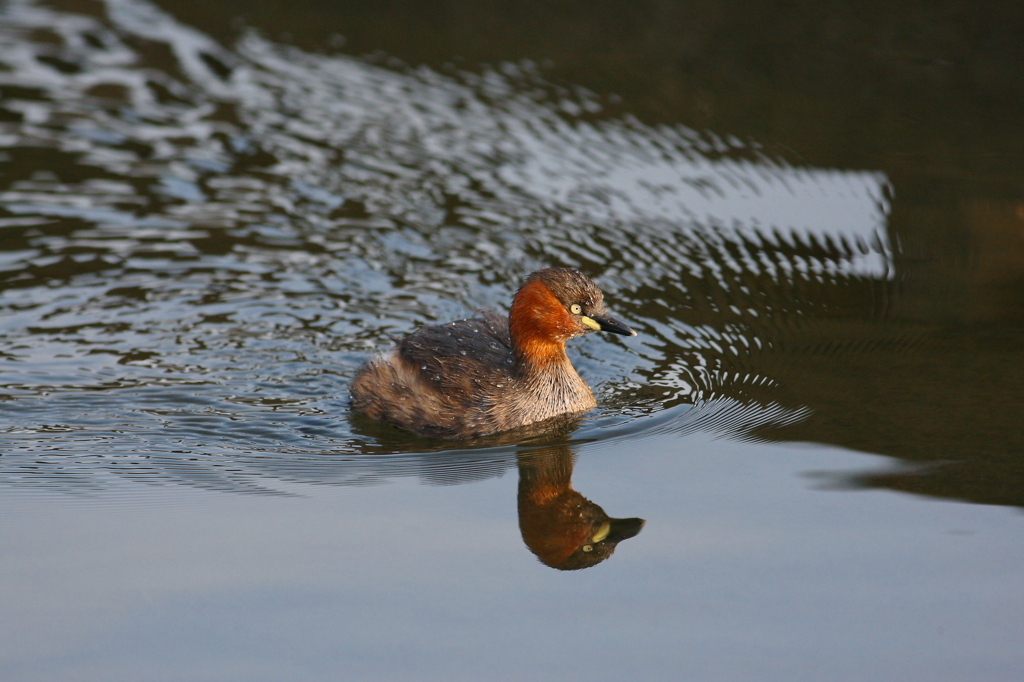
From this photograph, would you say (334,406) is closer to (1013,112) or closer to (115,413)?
(115,413)

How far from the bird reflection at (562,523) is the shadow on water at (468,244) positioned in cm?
46

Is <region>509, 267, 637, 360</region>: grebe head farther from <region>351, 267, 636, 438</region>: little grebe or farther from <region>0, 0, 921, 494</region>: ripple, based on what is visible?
<region>0, 0, 921, 494</region>: ripple

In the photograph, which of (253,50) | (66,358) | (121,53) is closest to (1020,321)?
(66,358)

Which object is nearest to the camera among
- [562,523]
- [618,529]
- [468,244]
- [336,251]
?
[618,529]

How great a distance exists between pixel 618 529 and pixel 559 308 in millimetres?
2057

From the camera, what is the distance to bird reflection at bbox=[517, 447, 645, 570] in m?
5.87

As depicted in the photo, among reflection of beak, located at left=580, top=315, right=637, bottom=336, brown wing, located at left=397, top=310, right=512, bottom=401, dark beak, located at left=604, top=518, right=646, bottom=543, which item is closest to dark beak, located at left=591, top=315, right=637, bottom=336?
reflection of beak, located at left=580, top=315, right=637, bottom=336

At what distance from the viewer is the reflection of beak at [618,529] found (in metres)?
5.93

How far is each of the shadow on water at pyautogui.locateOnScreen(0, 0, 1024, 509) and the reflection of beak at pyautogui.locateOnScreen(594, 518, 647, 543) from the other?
1.14 metres

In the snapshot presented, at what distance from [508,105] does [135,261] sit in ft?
13.1

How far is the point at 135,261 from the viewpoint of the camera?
9641 mm

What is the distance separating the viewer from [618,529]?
601 centimetres

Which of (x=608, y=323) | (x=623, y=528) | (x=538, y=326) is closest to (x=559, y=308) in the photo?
(x=538, y=326)

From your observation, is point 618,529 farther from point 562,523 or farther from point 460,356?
point 460,356
